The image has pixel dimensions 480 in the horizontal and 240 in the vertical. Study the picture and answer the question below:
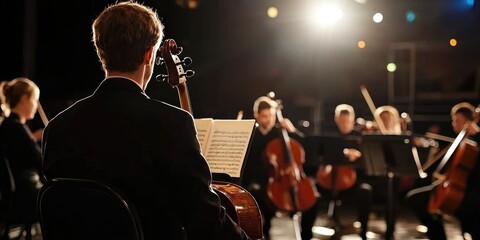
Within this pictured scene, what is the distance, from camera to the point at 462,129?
179 inches

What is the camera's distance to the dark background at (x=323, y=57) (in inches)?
316

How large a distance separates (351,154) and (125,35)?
395cm

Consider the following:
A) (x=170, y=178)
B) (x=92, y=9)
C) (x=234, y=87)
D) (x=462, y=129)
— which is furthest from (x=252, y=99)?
(x=170, y=178)

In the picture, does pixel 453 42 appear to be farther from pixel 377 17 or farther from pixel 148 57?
pixel 148 57

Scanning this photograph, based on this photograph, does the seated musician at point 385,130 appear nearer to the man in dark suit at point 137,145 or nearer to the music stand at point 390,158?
the music stand at point 390,158

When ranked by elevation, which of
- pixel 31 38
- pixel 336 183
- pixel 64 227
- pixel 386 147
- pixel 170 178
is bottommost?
pixel 336 183

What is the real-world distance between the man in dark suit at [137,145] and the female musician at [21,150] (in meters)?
1.99

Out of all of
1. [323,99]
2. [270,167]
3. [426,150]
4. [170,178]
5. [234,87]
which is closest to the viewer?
[170,178]

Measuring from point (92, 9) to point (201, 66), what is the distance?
197cm

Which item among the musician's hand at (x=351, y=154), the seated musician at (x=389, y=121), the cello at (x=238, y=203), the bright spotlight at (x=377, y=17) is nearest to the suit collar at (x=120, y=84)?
the cello at (x=238, y=203)

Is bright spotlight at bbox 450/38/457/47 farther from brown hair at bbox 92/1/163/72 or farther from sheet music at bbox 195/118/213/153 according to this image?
brown hair at bbox 92/1/163/72

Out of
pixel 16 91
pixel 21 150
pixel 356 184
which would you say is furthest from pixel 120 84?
pixel 356 184

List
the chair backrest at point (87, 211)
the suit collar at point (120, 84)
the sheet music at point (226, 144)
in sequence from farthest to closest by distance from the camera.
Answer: the sheet music at point (226, 144) → the suit collar at point (120, 84) → the chair backrest at point (87, 211)

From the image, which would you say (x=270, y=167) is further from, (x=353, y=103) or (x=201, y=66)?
(x=353, y=103)
